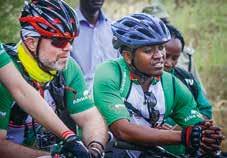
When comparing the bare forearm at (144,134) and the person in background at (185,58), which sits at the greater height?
the bare forearm at (144,134)

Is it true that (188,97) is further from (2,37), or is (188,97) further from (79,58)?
(2,37)

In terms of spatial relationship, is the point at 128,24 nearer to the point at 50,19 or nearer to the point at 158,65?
the point at 158,65

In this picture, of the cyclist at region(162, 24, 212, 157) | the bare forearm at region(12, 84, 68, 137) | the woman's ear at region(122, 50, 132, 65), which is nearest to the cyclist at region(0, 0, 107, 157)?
the bare forearm at region(12, 84, 68, 137)

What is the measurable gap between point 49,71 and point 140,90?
681 millimetres

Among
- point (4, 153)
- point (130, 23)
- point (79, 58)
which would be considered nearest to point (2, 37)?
point (79, 58)

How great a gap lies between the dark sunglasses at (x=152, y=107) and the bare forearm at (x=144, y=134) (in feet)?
0.68

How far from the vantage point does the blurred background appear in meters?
13.7

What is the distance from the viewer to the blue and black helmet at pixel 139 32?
16.4ft

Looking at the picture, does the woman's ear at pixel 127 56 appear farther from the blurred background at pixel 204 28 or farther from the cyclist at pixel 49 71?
the blurred background at pixel 204 28

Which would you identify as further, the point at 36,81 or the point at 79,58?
the point at 79,58

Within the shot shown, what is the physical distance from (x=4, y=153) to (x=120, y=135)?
86cm

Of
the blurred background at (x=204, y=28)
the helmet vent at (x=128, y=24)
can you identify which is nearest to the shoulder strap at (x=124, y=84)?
the helmet vent at (x=128, y=24)

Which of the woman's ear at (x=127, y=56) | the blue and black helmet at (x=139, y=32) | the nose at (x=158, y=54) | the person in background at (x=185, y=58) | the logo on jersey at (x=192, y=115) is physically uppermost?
the blue and black helmet at (x=139, y=32)

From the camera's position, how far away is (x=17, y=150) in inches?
165
